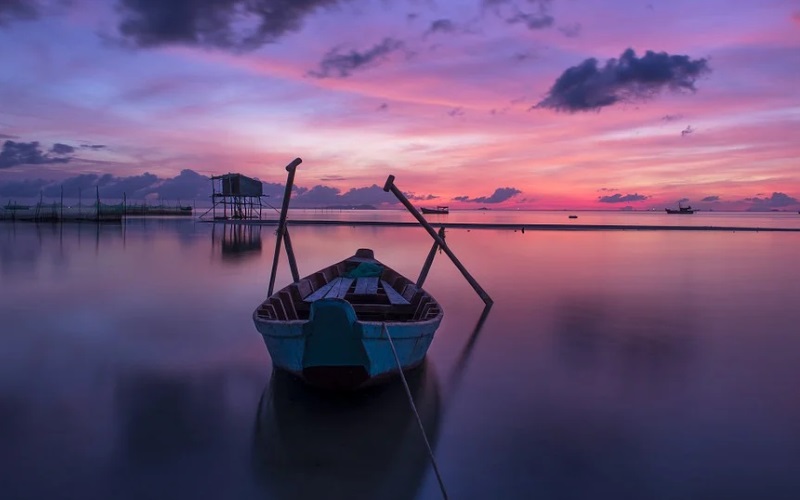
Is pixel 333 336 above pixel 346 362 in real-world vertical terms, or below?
above

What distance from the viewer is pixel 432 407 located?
7.83 meters

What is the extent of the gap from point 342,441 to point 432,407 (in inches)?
71.2

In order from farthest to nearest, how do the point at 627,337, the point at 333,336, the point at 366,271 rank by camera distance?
the point at 366,271
the point at 627,337
the point at 333,336

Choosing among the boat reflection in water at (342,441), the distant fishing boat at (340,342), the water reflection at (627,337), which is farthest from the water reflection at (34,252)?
the water reflection at (627,337)

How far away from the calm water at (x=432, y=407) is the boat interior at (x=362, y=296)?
1.03 meters

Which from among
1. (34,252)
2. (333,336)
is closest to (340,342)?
→ (333,336)

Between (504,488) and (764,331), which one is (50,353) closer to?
(504,488)

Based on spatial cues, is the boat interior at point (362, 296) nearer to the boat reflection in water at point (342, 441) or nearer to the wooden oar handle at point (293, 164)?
the boat reflection in water at point (342, 441)

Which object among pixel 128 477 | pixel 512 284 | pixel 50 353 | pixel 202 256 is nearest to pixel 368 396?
pixel 128 477

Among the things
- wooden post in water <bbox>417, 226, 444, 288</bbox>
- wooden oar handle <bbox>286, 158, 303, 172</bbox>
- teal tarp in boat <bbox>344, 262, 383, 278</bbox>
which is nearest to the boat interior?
teal tarp in boat <bbox>344, 262, 383, 278</bbox>

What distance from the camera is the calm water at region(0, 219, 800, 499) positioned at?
570 centimetres

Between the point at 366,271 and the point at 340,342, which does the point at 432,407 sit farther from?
the point at 366,271

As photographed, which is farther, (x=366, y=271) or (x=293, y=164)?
(x=366, y=271)

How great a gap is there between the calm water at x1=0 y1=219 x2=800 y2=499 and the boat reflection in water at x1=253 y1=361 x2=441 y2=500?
0.09ft
